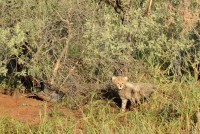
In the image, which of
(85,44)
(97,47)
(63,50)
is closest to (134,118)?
(97,47)

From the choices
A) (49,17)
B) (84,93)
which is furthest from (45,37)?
(84,93)

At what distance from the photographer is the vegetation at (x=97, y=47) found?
6.81m

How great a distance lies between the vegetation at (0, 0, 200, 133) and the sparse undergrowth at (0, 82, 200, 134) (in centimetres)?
3

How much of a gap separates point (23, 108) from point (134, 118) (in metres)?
1.77

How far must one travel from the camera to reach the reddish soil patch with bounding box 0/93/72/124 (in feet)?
19.9

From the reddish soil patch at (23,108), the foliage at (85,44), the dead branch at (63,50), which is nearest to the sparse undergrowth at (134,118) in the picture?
the reddish soil patch at (23,108)

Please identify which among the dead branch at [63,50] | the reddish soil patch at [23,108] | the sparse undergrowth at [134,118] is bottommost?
the reddish soil patch at [23,108]

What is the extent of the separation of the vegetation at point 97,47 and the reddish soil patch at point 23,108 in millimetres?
400

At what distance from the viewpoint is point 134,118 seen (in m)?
5.84

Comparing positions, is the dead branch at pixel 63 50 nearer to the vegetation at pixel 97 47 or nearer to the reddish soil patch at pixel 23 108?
the vegetation at pixel 97 47

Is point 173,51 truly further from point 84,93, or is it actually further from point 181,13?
point 84,93

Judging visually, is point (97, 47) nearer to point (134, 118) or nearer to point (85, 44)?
point (85, 44)

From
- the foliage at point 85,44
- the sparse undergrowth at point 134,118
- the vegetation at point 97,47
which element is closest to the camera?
the sparse undergrowth at point 134,118

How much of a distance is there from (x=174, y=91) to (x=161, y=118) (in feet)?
3.22
